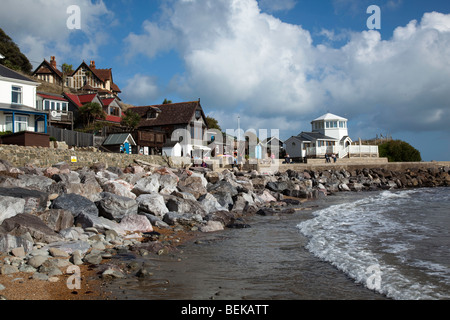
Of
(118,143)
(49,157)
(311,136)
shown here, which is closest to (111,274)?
(49,157)

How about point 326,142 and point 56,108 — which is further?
point 326,142

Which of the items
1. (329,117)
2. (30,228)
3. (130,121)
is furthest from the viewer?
(329,117)

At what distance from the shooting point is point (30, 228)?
8516 millimetres

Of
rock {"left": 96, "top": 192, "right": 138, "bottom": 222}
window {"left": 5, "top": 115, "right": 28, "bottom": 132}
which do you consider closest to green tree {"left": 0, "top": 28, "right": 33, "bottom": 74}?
window {"left": 5, "top": 115, "right": 28, "bottom": 132}

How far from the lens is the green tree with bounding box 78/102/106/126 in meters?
45.2

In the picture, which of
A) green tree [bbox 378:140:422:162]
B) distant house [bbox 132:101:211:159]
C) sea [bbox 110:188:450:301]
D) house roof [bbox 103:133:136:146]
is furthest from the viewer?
green tree [bbox 378:140:422:162]

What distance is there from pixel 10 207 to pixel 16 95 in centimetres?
2488

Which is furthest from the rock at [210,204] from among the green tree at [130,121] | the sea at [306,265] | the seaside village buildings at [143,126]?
the green tree at [130,121]

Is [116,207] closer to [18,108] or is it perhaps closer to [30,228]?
[30,228]

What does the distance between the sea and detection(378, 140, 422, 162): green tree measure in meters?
48.5

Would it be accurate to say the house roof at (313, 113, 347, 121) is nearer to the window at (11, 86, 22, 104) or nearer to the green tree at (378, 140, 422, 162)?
the green tree at (378, 140, 422, 162)

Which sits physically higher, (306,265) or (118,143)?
(118,143)
